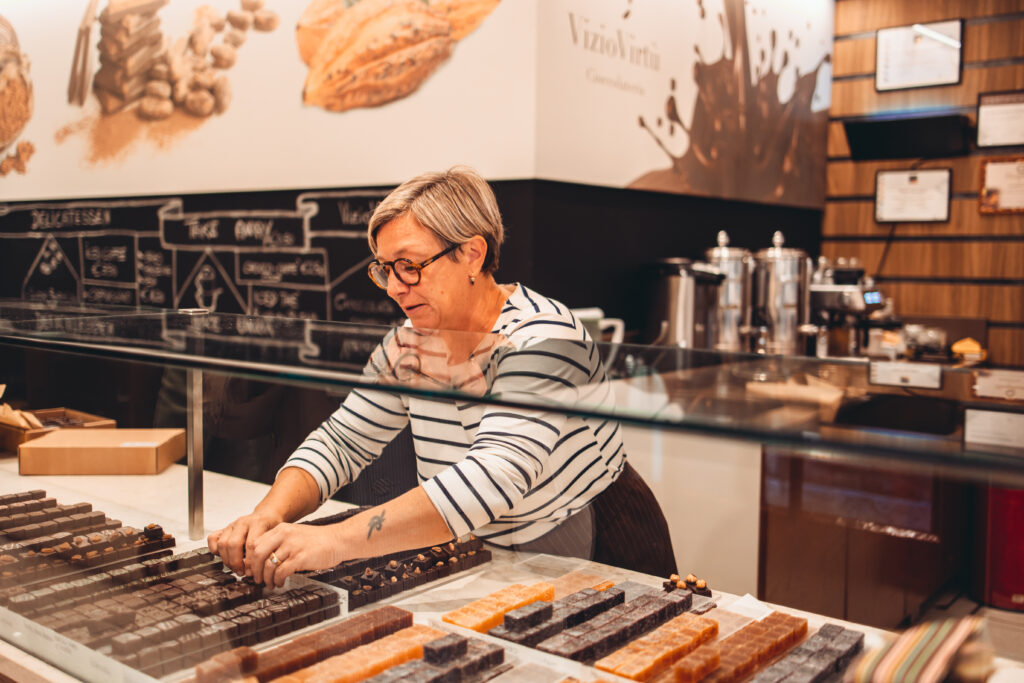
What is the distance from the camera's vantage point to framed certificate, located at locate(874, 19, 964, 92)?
496 centimetres

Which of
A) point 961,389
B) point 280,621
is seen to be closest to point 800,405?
point 961,389

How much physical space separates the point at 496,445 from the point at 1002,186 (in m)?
4.75

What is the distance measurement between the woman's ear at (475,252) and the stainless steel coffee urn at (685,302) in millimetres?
2048

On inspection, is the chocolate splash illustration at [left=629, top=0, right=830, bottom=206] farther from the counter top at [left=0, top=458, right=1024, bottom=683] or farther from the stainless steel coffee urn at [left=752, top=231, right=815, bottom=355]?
the counter top at [left=0, top=458, right=1024, bottom=683]

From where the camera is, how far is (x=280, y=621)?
1086mm

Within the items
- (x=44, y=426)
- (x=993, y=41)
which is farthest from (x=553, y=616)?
(x=993, y=41)

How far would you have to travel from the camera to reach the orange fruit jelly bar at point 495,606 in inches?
41.7

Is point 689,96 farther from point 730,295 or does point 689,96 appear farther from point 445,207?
point 445,207

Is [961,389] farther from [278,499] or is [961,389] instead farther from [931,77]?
[931,77]

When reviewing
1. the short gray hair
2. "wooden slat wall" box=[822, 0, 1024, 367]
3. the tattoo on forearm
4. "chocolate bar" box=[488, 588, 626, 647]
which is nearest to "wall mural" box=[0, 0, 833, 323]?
"wooden slat wall" box=[822, 0, 1024, 367]

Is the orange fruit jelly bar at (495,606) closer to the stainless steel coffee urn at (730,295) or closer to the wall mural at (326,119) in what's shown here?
the wall mural at (326,119)

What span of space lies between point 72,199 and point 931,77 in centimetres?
500

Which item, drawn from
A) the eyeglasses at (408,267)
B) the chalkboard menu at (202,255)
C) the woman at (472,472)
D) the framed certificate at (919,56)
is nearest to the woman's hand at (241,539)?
the woman at (472,472)

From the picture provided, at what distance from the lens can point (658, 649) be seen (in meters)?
0.97
